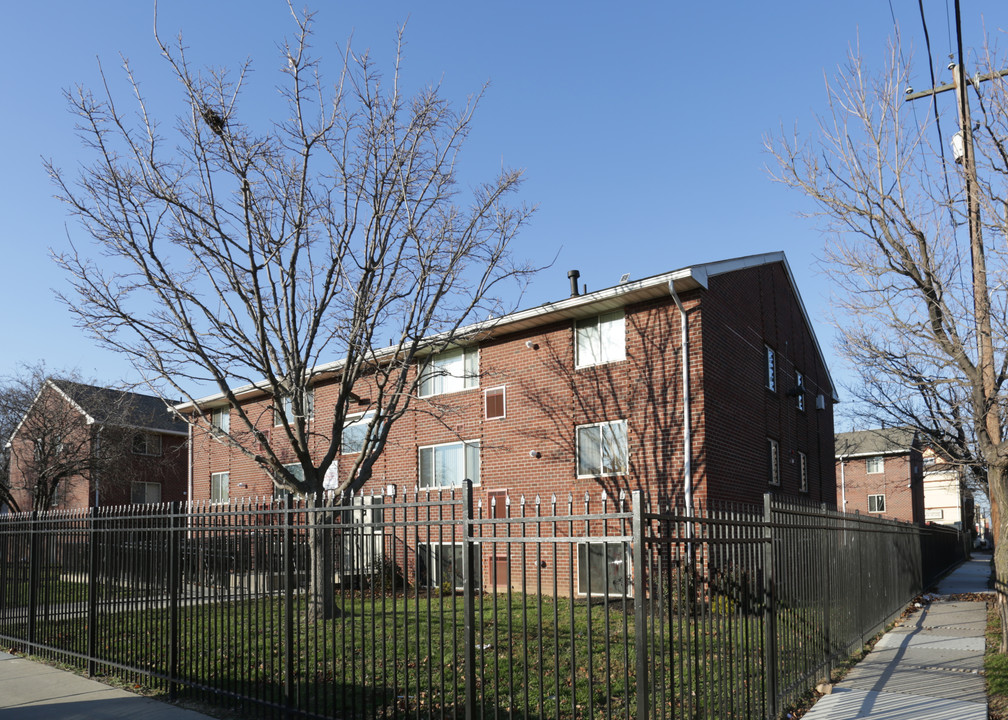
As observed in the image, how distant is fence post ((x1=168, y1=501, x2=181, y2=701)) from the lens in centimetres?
840

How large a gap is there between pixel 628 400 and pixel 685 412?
1.53 meters

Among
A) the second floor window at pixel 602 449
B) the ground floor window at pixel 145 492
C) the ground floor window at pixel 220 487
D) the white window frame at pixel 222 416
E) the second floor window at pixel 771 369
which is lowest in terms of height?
the ground floor window at pixel 145 492

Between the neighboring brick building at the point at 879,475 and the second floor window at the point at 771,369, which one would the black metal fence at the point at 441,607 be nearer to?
the second floor window at the point at 771,369

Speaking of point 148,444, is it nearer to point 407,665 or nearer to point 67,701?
point 67,701

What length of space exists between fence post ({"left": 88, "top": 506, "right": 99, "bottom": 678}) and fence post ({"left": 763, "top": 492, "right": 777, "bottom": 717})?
7365 millimetres

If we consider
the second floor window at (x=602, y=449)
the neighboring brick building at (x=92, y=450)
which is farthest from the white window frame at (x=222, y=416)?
the second floor window at (x=602, y=449)

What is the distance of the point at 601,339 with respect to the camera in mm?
17906

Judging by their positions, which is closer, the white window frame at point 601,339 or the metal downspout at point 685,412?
the metal downspout at point 685,412

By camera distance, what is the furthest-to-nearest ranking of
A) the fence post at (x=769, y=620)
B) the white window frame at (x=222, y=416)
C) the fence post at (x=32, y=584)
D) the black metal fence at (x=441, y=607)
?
the white window frame at (x=222, y=416) → the fence post at (x=32, y=584) → the fence post at (x=769, y=620) → the black metal fence at (x=441, y=607)

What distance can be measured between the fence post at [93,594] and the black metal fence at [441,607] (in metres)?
0.02

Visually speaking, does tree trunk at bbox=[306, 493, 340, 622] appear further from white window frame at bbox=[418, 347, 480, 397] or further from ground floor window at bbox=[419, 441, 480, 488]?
white window frame at bbox=[418, 347, 480, 397]

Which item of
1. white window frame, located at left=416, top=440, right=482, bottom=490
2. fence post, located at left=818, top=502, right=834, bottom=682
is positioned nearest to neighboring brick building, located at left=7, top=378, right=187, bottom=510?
white window frame, located at left=416, top=440, right=482, bottom=490

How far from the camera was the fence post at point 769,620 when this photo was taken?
275 inches

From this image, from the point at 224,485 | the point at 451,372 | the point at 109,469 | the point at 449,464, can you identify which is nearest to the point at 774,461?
the point at 449,464
